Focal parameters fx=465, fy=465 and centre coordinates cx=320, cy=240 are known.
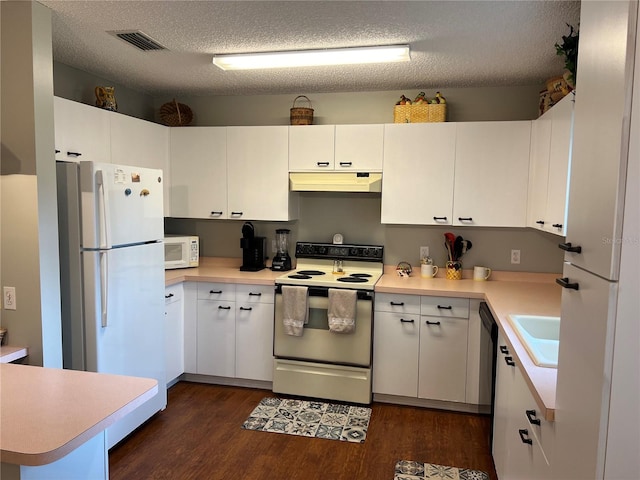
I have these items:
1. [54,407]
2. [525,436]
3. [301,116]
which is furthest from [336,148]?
[54,407]

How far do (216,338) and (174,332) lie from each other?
0.32 m

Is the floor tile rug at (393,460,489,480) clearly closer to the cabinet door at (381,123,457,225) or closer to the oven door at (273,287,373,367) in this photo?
the oven door at (273,287,373,367)

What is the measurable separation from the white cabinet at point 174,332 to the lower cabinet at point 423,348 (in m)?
1.53

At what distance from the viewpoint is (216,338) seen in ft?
12.1

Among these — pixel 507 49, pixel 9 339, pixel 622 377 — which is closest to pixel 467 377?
pixel 507 49

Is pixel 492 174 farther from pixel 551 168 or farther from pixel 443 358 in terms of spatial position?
pixel 443 358

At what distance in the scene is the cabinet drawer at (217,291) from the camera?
11.9 feet

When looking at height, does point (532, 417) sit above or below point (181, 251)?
below

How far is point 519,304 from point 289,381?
1741 millimetres

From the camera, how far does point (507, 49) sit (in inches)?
107

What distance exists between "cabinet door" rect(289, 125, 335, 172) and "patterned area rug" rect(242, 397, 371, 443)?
1.80 metres

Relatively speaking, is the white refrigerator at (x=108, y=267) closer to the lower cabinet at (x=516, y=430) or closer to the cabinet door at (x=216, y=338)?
the cabinet door at (x=216, y=338)

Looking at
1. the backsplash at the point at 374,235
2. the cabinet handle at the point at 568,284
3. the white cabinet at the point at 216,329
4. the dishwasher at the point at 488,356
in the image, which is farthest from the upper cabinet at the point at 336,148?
the cabinet handle at the point at 568,284

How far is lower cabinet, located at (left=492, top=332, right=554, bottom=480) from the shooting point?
1.57m
